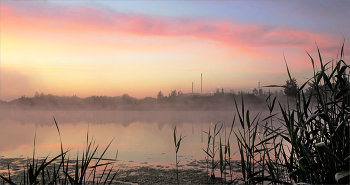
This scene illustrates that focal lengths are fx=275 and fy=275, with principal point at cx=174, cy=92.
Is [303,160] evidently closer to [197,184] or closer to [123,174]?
[197,184]

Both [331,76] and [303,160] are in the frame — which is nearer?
[303,160]

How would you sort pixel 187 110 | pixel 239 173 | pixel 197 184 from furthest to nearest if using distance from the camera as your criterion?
pixel 187 110 → pixel 239 173 → pixel 197 184

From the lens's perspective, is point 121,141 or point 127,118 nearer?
point 121,141

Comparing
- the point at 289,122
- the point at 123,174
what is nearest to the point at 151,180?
the point at 123,174

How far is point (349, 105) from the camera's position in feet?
7.04

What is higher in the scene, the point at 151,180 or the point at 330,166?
the point at 330,166

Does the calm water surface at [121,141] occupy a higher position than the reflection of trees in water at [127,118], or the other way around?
the calm water surface at [121,141]

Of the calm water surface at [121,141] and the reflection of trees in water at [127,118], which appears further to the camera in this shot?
the reflection of trees in water at [127,118]

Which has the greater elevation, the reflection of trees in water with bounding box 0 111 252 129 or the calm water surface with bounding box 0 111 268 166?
the calm water surface with bounding box 0 111 268 166

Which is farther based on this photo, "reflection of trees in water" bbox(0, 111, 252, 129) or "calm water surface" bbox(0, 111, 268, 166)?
"reflection of trees in water" bbox(0, 111, 252, 129)

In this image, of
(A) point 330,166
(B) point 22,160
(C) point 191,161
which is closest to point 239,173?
(C) point 191,161

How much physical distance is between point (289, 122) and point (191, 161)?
18.3 ft

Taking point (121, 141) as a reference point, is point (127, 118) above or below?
below

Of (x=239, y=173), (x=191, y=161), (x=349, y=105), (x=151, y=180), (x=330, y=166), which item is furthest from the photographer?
(x=191, y=161)
